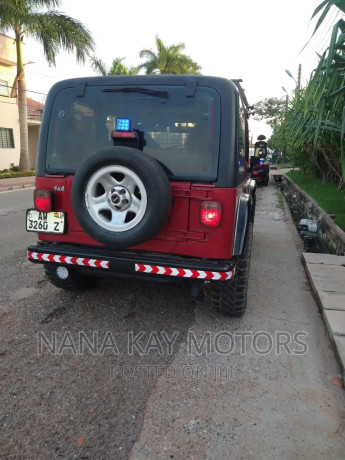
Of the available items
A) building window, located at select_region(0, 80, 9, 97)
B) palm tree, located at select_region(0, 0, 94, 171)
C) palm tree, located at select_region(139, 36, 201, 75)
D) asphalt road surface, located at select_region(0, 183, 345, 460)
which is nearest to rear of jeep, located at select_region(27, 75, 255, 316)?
asphalt road surface, located at select_region(0, 183, 345, 460)

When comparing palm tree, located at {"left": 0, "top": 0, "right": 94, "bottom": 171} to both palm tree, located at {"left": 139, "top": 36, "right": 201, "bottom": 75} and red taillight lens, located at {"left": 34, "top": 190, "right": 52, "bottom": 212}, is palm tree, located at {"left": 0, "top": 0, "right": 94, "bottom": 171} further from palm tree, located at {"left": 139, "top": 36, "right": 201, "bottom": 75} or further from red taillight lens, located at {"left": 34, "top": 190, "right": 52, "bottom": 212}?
red taillight lens, located at {"left": 34, "top": 190, "right": 52, "bottom": 212}

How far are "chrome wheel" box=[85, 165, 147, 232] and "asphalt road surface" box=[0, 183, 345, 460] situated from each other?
39.2 inches

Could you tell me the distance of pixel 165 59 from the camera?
26469 millimetres

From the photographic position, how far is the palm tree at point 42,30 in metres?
15.6

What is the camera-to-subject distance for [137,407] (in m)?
2.30

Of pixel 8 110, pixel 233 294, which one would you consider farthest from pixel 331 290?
pixel 8 110

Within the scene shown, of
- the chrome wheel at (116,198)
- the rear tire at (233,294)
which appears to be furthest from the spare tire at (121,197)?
the rear tire at (233,294)

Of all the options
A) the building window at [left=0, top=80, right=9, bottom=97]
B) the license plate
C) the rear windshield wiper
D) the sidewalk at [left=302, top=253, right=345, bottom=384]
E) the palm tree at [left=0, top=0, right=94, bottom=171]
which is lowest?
the sidewalk at [left=302, top=253, right=345, bottom=384]

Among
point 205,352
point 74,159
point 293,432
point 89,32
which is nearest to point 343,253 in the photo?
point 205,352

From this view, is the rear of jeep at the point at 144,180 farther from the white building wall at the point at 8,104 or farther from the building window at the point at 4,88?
the building window at the point at 4,88

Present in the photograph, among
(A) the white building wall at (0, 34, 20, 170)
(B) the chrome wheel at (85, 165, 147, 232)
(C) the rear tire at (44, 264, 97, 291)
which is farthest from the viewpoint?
(A) the white building wall at (0, 34, 20, 170)

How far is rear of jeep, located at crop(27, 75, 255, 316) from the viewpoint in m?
2.85

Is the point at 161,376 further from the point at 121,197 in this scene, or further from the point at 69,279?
the point at 69,279

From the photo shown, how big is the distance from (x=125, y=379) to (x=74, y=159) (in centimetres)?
189
